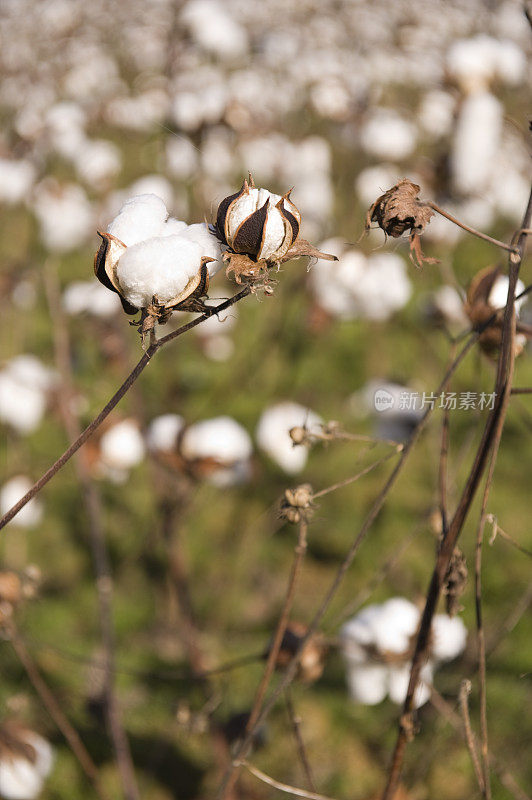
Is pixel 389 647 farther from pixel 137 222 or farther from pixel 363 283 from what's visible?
Result: pixel 363 283

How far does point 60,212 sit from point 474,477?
1.64 m

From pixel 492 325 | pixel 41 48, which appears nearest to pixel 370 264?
pixel 492 325

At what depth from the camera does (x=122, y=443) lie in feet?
4.93

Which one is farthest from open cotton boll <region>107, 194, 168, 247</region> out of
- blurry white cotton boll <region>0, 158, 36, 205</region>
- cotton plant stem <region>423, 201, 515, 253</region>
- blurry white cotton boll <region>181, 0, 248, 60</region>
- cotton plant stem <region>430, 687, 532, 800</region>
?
blurry white cotton boll <region>0, 158, 36, 205</region>

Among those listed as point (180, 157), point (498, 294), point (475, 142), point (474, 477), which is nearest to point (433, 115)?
point (475, 142)

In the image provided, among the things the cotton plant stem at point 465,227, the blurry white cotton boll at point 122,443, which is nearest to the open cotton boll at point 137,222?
the cotton plant stem at point 465,227

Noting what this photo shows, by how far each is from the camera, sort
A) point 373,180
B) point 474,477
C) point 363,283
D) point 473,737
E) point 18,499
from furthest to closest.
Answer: point 373,180 → point 363,283 → point 18,499 → point 473,737 → point 474,477

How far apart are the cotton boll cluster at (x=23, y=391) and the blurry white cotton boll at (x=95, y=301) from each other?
0.58ft

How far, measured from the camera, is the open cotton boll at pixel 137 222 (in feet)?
1.71

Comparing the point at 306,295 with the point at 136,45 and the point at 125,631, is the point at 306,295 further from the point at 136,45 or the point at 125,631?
the point at 136,45

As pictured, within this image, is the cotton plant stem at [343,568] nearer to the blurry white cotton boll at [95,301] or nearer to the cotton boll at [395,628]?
the cotton boll at [395,628]

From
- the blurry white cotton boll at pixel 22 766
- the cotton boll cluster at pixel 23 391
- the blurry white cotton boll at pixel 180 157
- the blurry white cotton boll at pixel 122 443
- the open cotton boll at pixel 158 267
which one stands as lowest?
the blurry white cotton boll at pixel 22 766

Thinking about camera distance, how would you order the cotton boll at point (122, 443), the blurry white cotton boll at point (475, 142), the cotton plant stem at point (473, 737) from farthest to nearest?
1. the blurry white cotton boll at point (475, 142)
2. the cotton boll at point (122, 443)
3. the cotton plant stem at point (473, 737)

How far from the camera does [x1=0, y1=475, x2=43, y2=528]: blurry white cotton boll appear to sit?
163 centimetres
